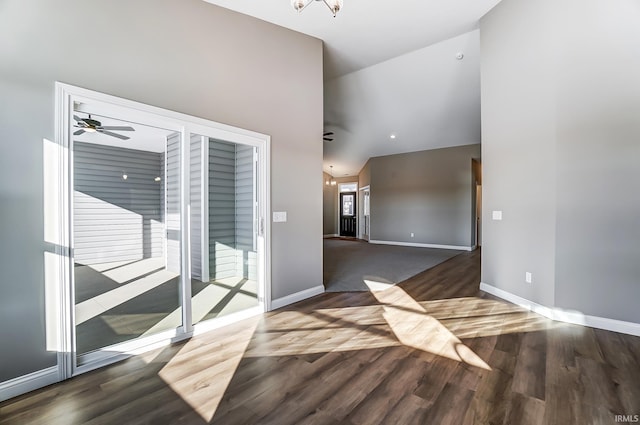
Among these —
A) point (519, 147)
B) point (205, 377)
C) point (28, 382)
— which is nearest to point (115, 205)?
point (28, 382)

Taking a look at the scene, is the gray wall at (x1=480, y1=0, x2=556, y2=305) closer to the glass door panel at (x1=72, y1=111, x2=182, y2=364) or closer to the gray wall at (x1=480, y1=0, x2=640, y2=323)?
the gray wall at (x1=480, y1=0, x2=640, y2=323)

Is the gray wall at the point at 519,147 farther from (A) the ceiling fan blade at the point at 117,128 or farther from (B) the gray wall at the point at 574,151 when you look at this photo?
(A) the ceiling fan blade at the point at 117,128

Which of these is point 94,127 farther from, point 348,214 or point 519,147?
point 348,214

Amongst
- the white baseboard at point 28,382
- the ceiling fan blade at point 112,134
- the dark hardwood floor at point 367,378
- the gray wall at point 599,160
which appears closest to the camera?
the dark hardwood floor at point 367,378

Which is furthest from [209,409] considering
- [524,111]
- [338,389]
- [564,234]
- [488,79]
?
[488,79]

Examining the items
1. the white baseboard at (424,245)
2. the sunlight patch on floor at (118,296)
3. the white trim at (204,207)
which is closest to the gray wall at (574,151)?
the white trim at (204,207)

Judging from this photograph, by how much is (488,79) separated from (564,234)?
7.44 ft

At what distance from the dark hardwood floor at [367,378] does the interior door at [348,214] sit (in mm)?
9255

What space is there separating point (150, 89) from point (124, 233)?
50.2 inches

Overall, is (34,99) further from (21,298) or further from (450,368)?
(450,368)

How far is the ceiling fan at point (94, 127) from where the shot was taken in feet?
6.80

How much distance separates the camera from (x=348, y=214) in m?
12.4

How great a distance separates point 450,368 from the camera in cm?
204

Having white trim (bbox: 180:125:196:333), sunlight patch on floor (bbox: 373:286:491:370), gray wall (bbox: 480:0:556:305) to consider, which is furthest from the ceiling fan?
gray wall (bbox: 480:0:556:305)
